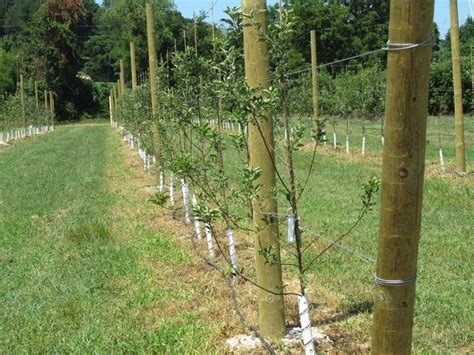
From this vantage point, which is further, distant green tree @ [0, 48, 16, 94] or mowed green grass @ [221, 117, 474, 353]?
distant green tree @ [0, 48, 16, 94]

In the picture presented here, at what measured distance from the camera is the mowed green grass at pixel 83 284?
5.25 meters

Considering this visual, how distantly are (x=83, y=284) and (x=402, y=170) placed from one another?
16.9 ft

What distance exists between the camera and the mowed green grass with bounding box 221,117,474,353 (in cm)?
508

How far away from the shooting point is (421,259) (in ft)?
24.3

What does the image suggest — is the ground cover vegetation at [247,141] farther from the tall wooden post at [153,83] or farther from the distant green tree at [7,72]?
the distant green tree at [7,72]

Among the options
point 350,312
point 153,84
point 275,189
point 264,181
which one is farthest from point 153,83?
point 275,189

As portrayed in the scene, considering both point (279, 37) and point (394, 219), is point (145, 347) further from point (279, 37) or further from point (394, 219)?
point (394, 219)

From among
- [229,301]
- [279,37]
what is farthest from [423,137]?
[229,301]

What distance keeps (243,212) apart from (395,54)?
8.18 meters

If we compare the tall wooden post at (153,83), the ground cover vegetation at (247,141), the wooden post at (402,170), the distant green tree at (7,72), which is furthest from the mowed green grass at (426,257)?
the distant green tree at (7,72)

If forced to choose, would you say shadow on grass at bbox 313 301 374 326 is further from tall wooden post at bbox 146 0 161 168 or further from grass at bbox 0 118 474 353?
tall wooden post at bbox 146 0 161 168

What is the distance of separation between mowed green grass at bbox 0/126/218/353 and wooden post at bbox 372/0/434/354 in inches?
94.3

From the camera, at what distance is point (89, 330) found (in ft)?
18.0

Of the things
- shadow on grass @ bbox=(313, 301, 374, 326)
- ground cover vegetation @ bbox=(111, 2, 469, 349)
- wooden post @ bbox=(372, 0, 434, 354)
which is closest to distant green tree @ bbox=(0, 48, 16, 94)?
ground cover vegetation @ bbox=(111, 2, 469, 349)
